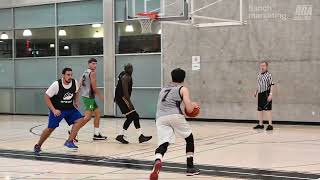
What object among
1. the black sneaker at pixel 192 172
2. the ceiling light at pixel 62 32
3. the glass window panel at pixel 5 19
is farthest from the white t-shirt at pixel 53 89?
the glass window panel at pixel 5 19

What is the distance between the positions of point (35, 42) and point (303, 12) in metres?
11.2

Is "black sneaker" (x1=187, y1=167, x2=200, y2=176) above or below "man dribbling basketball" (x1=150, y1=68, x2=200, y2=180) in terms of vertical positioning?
below

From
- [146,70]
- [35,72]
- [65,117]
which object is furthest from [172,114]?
[35,72]

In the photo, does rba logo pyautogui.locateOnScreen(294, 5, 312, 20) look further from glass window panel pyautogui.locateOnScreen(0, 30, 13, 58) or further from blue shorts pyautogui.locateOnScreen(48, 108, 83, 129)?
glass window panel pyautogui.locateOnScreen(0, 30, 13, 58)

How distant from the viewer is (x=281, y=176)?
7.87m

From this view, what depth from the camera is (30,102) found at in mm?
22750

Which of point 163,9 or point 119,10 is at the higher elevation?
point 119,10

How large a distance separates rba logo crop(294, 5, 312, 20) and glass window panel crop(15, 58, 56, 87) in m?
10.0

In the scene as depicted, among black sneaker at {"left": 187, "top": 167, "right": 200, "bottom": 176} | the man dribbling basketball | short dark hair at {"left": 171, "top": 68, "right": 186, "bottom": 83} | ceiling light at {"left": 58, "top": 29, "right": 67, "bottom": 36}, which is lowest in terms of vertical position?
black sneaker at {"left": 187, "top": 167, "right": 200, "bottom": 176}

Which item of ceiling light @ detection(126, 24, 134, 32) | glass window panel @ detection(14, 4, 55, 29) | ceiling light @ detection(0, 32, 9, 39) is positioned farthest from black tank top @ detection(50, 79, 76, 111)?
ceiling light @ detection(0, 32, 9, 39)

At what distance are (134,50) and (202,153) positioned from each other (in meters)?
9.99

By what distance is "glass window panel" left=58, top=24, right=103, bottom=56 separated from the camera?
20625 millimetres

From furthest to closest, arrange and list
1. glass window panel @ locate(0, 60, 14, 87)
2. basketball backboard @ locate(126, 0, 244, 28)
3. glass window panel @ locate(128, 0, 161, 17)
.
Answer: glass window panel @ locate(0, 60, 14, 87) → glass window panel @ locate(128, 0, 161, 17) → basketball backboard @ locate(126, 0, 244, 28)

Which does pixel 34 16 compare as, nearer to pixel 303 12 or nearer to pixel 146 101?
pixel 146 101
